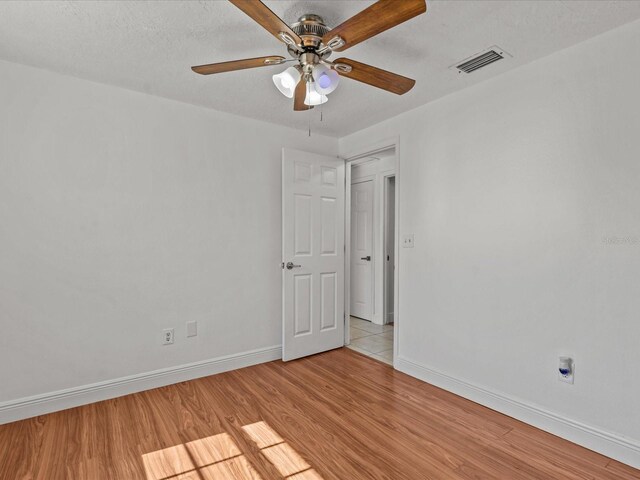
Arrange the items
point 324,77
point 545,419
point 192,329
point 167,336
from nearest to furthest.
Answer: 1. point 324,77
2. point 545,419
3. point 167,336
4. point 192,329

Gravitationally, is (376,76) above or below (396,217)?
above

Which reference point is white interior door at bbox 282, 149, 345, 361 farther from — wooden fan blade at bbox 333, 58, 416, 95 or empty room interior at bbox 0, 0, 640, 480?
wooden fan blade at bbox 333, 58, 416, 95

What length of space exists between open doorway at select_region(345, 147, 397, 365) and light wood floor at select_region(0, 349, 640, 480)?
200 centimetres

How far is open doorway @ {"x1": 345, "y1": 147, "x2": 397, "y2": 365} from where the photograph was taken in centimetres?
482

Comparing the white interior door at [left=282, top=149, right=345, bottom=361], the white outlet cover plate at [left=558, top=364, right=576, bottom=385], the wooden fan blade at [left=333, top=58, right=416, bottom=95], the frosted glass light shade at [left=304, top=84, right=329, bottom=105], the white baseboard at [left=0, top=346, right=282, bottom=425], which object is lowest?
the white baseboard at [left=0, top=346, right=282, bottom=425]

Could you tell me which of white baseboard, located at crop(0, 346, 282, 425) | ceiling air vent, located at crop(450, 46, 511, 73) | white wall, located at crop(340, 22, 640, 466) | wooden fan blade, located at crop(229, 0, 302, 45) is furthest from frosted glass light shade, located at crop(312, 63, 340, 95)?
white baseboard, located at crop(0, 346, 282, 425)

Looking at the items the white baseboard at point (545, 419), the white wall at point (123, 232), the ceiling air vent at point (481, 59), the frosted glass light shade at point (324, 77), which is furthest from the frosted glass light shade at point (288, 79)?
the white baseboard at point (545, 419)

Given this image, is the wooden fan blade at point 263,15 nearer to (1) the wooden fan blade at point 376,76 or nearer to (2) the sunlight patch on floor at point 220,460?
(1) the wooden fan blade at point 376,76

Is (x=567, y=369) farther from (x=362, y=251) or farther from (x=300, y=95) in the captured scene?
(x=362, y=251)

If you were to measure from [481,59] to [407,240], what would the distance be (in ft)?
5.01

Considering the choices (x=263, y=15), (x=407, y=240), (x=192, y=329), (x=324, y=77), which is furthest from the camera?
(x=407, y=240)

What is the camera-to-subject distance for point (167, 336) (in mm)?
2883

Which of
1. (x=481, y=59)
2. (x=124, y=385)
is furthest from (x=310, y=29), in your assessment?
(x=124, y=385)

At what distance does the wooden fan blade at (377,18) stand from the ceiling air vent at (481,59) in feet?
3.48
